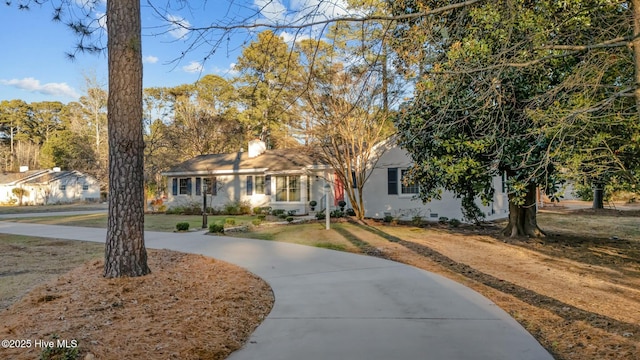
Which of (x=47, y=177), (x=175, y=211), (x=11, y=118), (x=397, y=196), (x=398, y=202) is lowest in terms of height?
(x=175, y=211)

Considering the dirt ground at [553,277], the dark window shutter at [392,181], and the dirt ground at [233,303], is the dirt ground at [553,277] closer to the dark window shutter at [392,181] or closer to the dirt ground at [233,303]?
the dirt ground at [233,303]

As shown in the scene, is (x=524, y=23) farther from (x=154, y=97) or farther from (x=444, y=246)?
(x=154, y=97)

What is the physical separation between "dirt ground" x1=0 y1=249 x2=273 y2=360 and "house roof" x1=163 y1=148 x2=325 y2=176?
13.6m

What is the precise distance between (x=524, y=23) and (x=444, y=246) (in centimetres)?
559

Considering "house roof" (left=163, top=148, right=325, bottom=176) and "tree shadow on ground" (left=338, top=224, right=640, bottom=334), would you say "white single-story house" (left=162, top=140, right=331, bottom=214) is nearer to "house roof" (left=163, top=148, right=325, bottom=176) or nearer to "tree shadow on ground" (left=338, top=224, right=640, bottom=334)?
"house roof" (left=163, top=148, right=325, bottom=176)

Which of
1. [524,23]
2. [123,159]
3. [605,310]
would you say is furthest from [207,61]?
[605,310]

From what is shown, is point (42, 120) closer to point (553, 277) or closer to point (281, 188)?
point (281, 188)

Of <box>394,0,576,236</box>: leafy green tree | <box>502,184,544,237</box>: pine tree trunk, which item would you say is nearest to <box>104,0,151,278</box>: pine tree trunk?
<box>394,0,576,236</box>: leafy green tree

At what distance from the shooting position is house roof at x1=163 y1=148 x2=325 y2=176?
20062mm

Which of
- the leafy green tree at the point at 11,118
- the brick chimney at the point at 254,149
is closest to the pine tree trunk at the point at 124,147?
the brick chimney at the point at 254,149

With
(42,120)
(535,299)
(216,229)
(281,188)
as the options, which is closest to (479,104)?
(535,299)

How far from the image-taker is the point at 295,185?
66.5 feet

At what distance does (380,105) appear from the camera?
14.4 metres

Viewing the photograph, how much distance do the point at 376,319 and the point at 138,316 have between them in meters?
2.55
